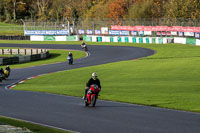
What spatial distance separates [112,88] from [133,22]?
187ft

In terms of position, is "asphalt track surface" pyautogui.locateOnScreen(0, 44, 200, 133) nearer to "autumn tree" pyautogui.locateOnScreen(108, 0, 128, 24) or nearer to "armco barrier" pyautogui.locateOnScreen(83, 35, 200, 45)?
"armco barrier" pyautogui.locateOnScreen(83, 35, 200, 45)

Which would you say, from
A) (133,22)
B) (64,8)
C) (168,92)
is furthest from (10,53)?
(64,8)

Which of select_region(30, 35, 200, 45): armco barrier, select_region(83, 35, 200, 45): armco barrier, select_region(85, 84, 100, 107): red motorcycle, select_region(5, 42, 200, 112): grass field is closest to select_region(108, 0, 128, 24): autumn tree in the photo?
select_region(30, 35, 200, 45): armco barrier

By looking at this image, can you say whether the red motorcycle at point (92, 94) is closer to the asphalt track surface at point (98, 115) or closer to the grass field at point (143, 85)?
the asphalt track surface at point (98, 115)

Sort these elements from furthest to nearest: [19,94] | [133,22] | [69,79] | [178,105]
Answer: [133,22] → [69,79] → [19,94] → [178,105]

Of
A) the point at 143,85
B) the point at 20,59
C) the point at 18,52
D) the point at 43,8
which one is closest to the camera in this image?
the point at 143,85

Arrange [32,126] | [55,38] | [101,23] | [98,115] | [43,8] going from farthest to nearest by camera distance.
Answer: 1. [43,8]
2. [55,38]
3. [101,23]
4. [98,115]
5. [32,126]

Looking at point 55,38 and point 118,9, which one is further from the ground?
point 118,9

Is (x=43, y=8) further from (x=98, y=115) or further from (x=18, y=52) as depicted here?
(x=98, y=115)

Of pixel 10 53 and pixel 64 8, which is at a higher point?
pixel 64 8

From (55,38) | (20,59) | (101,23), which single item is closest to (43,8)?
(55,38)

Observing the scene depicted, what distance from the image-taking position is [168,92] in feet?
70.2

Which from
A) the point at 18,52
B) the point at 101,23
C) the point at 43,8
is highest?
the point at 43,8

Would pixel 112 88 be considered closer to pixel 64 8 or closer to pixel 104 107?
pixel 104 107
